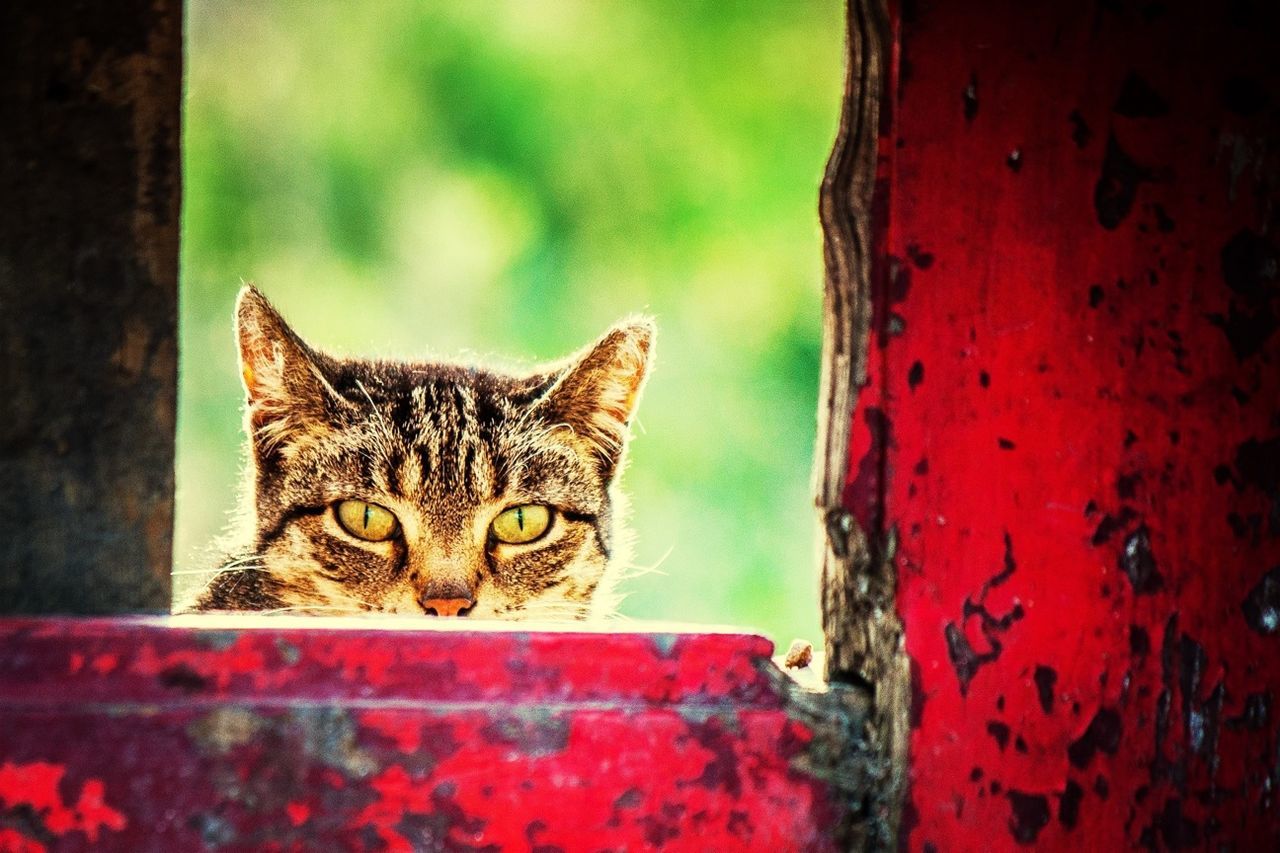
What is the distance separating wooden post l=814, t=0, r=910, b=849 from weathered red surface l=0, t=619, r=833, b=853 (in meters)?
0.08

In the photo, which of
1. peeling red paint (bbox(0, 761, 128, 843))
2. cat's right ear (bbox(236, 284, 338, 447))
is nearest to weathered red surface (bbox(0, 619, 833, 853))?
peeling red paint (bbox(0, 761, 128, 843))

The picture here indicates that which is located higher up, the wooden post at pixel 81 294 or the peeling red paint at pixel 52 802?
the wooden post at pixel 81 294

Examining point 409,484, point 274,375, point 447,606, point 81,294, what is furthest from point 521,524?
point 81,294

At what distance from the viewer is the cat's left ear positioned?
3.10 m


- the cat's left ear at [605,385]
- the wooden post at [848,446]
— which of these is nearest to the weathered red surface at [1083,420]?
the wooden post at [848,446]

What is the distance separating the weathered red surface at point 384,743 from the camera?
4.02ft

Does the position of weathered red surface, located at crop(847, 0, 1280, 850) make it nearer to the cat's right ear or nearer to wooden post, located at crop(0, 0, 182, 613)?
wooden post, located at crop(0, 0, 182, 613)

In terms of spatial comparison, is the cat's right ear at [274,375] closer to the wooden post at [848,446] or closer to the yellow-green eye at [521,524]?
the yellow-green eye at [521,524]

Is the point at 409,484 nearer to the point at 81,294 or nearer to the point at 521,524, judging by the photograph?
the point at 521,524

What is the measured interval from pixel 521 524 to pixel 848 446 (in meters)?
1.86

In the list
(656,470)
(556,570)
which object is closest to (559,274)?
(656,470)

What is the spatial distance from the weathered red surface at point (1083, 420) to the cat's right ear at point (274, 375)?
1872mm

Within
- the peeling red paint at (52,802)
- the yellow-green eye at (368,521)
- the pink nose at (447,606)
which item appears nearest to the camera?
the peeling red paint at (52,802)

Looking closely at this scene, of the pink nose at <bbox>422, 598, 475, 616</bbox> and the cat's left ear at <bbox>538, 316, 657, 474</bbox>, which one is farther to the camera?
the cat's left ear at <bbox>538, 316, 657, 474</bbox>
